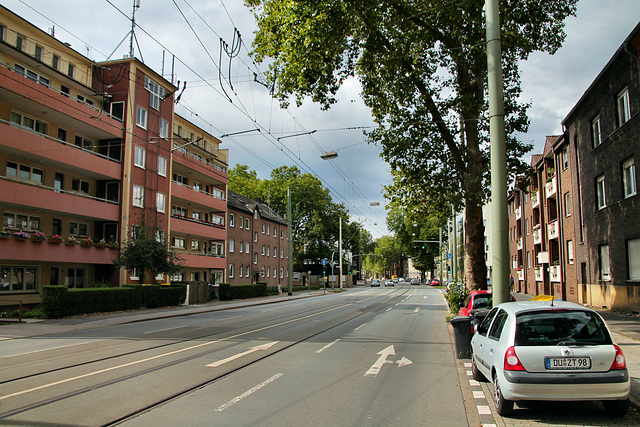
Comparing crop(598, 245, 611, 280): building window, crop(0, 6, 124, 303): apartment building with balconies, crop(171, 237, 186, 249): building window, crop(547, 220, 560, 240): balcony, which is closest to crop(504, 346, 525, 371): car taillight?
crop(598, 245, 611, 280): building window

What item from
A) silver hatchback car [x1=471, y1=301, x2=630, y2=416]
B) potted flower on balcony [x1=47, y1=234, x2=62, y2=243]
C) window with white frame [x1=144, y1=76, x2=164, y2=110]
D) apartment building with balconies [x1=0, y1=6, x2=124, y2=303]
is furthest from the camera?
window with white frame [x1=144, y1=76, x2=164, y2=110]

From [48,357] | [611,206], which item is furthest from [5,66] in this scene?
[611,206]

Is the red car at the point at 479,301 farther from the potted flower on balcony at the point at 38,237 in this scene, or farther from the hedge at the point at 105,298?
the potted flower on balcony at the point at 38,237

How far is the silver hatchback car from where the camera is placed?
543 centimetres

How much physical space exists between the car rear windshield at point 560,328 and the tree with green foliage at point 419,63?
10480mm

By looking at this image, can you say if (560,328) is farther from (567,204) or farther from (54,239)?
(567,204)

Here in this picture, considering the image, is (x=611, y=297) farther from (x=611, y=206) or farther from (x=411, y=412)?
(x=411, y=412)

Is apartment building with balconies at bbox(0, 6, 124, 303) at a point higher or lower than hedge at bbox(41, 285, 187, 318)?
higher

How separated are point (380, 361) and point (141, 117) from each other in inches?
1049

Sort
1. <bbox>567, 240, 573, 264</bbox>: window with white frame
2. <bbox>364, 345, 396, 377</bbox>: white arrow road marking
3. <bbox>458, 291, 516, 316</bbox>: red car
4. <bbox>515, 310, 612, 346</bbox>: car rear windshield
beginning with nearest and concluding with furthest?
1. <bbox>515, 310, 612, 346</bbox>: car rear windshield
2. <bbox>364, 345, 396, 377</bbox>: white arrow road marking
3. <bbox>458, 291, 516, 316</bbox>: red car
4. <bbox>567, 240, 573, 264</bbox>: window with white frame

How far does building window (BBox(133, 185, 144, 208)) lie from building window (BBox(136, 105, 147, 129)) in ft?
13.2

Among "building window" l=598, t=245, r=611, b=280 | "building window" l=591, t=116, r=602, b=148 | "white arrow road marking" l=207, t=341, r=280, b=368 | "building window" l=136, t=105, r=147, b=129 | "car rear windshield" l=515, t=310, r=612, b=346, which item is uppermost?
"building window" l=136, t=105, r=147, b=129

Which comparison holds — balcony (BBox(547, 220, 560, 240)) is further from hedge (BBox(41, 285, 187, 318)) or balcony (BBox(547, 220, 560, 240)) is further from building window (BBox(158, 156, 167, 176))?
building window (BBox(158, 156, 167, 176))

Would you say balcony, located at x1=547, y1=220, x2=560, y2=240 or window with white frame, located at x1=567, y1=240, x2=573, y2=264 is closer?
window with white frame, located at x1=567, y1=240, x2=573, y2=264
